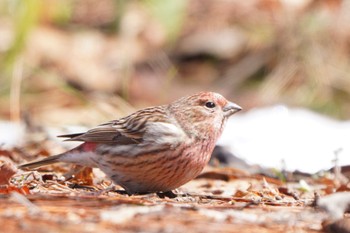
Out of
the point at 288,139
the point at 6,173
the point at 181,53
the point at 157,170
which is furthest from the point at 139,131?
the point at 181,53

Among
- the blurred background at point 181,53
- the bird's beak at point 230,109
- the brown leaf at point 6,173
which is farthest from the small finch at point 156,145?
the blurred background at point 181,53

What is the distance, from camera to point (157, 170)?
16.4 feet

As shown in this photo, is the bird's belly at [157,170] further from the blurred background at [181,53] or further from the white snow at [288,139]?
the blurred background at [181,53]

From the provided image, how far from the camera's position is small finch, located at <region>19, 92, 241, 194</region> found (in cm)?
502

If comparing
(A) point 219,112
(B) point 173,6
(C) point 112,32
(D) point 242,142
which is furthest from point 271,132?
(C) point 112,32

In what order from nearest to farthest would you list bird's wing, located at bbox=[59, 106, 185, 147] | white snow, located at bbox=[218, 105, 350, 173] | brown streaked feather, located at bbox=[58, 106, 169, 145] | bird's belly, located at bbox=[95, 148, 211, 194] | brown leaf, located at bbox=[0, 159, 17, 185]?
brown leaf, located at bbox=[0, 159, 17, 185]
bird's belly, located at bbox=[95, 148, 211, 194]
bird's wing, located at bbox=[59, 106, 185, 147]
brown streaked feather, located at bbox=[58, 106, 169, 145]
white snow, located at bbox=[218, 105, 350, 173]

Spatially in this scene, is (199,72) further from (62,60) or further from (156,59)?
(62,60)

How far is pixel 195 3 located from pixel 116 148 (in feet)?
27.3

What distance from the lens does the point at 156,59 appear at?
11844mm

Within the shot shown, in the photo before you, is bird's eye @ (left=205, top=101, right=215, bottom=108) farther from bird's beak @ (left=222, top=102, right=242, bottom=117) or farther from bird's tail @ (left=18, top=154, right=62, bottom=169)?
bird's tail @ (left=18, top=154, right=62, bottom=169)

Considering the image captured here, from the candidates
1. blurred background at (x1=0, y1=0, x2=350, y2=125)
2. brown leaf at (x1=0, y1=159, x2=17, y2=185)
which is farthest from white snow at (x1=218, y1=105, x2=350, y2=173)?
brown leaf at (x1=0, y1=159, x2=17, y2=185)

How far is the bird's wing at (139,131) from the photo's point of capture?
5.16 metres

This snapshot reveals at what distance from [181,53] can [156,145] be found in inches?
287

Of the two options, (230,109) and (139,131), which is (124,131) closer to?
(139,131)
